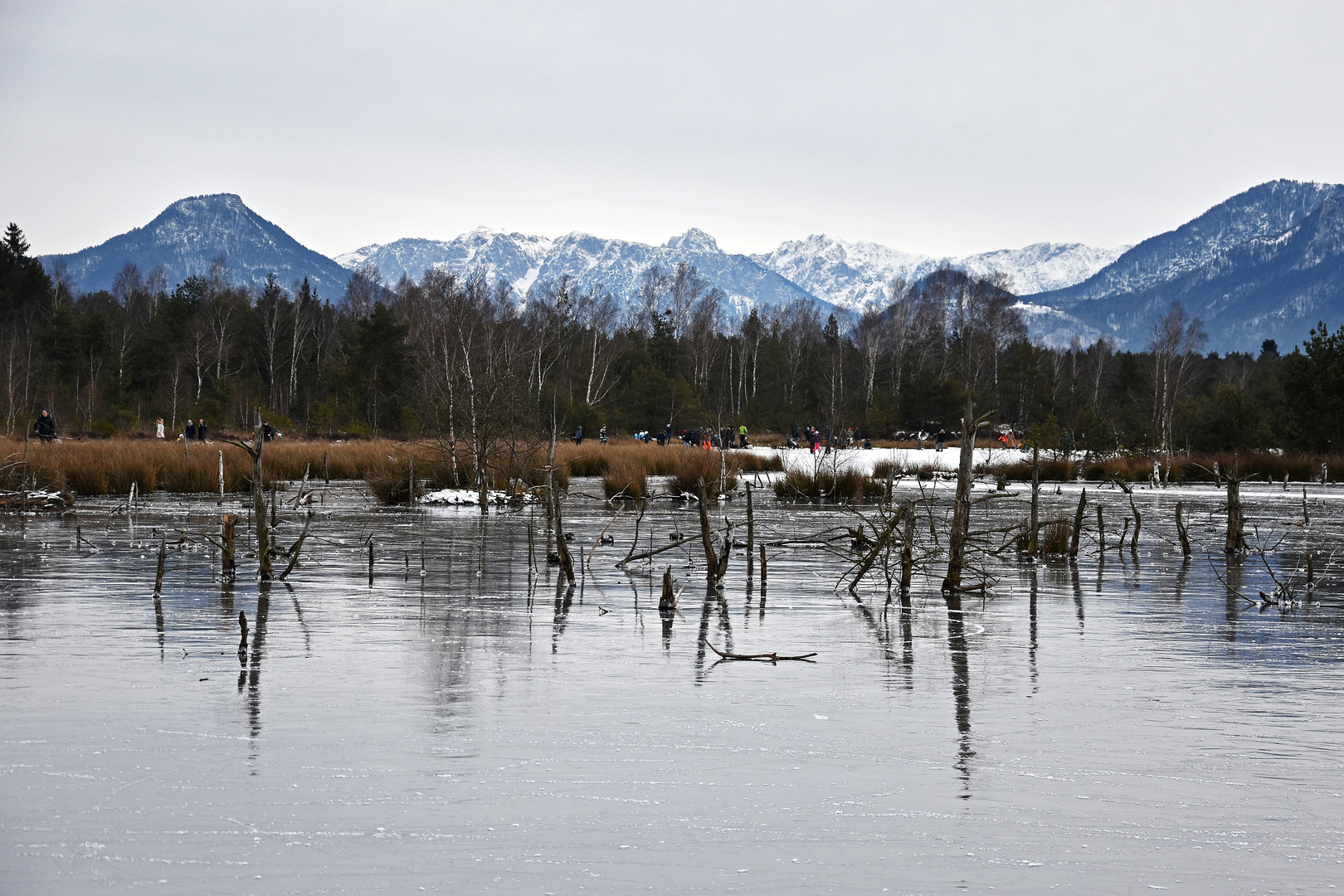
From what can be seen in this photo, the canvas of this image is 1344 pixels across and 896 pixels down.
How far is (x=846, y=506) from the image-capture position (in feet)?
97.7

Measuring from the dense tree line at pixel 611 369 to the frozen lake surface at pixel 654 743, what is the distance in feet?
62.8

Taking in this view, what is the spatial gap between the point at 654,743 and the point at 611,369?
70.6 metres

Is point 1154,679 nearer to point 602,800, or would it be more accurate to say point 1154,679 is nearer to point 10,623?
point 602,800

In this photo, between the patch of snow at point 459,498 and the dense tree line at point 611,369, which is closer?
the patch of snow at point 459,498

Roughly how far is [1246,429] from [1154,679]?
4427 cm

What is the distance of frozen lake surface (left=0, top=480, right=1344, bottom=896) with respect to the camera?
5.48 m

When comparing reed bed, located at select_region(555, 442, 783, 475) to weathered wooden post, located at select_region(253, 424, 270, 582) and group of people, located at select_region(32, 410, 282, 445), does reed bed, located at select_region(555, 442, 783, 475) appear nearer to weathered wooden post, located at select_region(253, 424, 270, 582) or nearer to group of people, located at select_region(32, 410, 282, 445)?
group of people, located at select_region(32, 410, 282, 445)

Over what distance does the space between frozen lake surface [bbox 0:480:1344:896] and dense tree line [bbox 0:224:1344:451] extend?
1915 cm

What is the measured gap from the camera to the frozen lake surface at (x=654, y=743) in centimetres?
548

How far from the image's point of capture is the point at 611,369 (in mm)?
77688

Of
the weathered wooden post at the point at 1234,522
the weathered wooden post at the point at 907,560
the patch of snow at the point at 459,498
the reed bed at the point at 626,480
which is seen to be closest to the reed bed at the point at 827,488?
the reed bed at the point at 626,480

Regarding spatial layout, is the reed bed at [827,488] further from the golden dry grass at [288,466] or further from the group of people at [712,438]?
the group of people at [712,438]

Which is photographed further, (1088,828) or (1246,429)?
(1246,429)

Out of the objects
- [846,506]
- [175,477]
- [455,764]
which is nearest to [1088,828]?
[455,764]
